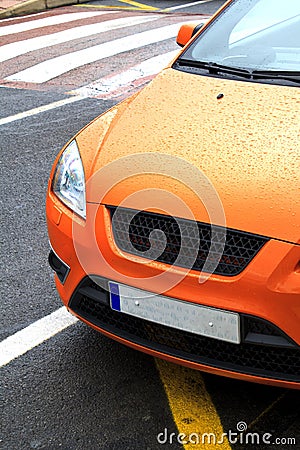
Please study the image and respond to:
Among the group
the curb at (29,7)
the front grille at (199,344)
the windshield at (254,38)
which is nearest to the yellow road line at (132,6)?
the curb at (29,7)

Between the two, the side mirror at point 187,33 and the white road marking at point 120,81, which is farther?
the white road marking at point 120,81

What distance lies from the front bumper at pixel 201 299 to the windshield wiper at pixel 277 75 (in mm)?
1163

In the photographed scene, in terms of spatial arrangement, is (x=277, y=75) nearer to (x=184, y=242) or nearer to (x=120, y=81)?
(x=184, y=242)

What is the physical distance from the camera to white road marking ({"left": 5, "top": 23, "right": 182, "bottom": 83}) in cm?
859

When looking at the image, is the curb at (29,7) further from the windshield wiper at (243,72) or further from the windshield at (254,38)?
the windshield wiper at (243,72)

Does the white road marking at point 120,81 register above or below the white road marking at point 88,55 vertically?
below

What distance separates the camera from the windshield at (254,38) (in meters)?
3.82

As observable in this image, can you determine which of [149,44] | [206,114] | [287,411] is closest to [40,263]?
[206,114]

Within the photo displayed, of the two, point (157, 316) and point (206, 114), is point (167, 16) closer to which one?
point (206, 114)

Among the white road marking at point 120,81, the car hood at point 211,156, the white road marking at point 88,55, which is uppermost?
the car hood at point 211,156

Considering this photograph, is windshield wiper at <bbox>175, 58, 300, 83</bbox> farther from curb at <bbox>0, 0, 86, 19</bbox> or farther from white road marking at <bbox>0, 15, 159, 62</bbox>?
curb at <bbox>0, 0, 86, 19</bbox>

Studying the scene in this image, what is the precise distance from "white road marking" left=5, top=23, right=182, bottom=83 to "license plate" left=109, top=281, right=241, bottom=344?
5.87 metres

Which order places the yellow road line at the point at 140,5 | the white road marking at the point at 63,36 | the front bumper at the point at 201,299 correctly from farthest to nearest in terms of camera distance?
the yellow road line at the point at 140,5 < the white road marking at the point at 63,36 < the front bumper at the point at 201,299

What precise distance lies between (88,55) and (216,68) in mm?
5840
